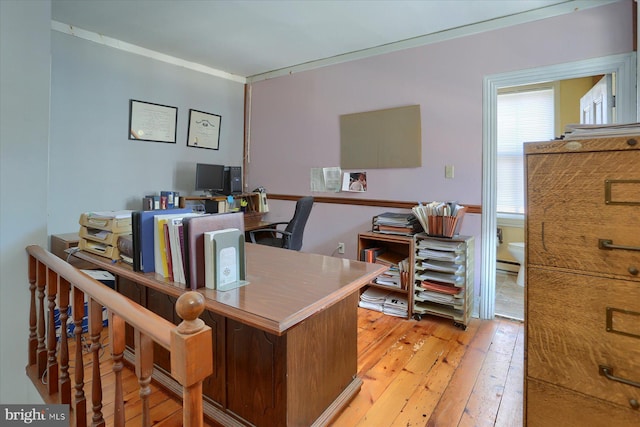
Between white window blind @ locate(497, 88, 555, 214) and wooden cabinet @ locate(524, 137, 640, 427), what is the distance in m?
3.38

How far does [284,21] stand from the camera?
2828 millimetres

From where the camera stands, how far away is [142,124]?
3400mm

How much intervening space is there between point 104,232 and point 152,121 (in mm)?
2155

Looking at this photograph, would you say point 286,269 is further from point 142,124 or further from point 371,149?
point 142,124

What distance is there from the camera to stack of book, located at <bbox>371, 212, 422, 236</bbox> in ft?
9.41

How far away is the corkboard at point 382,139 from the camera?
315 centimetres

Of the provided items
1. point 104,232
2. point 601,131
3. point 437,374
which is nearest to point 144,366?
point 104,232

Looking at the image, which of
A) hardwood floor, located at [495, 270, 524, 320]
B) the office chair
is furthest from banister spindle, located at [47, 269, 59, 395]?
hardwood floor, located at [495, 270, 524, 320]

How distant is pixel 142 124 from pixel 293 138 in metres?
1.66


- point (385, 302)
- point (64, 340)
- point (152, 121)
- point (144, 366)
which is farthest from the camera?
point (152, 121)

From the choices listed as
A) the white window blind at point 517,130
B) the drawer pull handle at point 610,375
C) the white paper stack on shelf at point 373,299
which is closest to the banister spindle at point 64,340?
the drawer pull handle at point 610,375

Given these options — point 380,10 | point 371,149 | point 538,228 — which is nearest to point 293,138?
point 371,149

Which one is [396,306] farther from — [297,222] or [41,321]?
[41,321]

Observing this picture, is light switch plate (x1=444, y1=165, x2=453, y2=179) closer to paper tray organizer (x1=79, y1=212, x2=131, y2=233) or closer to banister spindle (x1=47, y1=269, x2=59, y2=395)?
paper tray organizer (x1=79, y1=212, x2=131, y2=233)
